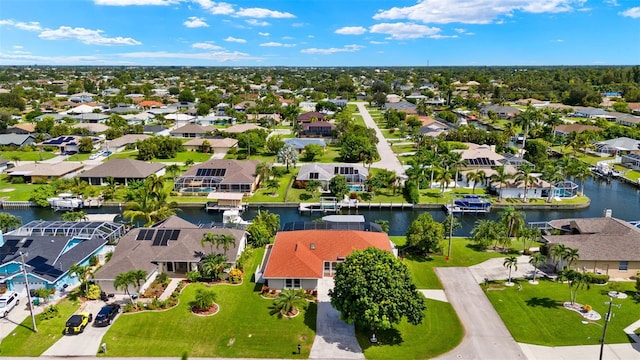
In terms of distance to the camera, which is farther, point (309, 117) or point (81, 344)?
point (309, 117)

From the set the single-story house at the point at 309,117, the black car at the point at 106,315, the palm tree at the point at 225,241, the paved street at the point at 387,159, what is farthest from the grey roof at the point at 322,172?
the single-story house at the point at 309,117

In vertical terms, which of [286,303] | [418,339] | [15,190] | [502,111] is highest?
[502,111]

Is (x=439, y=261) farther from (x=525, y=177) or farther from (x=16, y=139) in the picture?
(x=16, y=139)

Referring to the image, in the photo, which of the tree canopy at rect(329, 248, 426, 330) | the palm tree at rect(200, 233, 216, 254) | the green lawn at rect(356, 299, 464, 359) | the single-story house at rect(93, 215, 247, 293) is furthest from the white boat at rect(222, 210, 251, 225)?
the green lawn at rect(356, 299, 464, 359)

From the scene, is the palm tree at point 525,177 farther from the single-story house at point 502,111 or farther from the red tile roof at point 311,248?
the single-story house at point 502,111

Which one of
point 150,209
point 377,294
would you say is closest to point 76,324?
point 150,209

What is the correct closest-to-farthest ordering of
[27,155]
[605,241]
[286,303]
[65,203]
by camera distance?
[286,303] → [605,241] → [65,203] → [27,155]

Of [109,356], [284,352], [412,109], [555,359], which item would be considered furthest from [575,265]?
[412,109]
